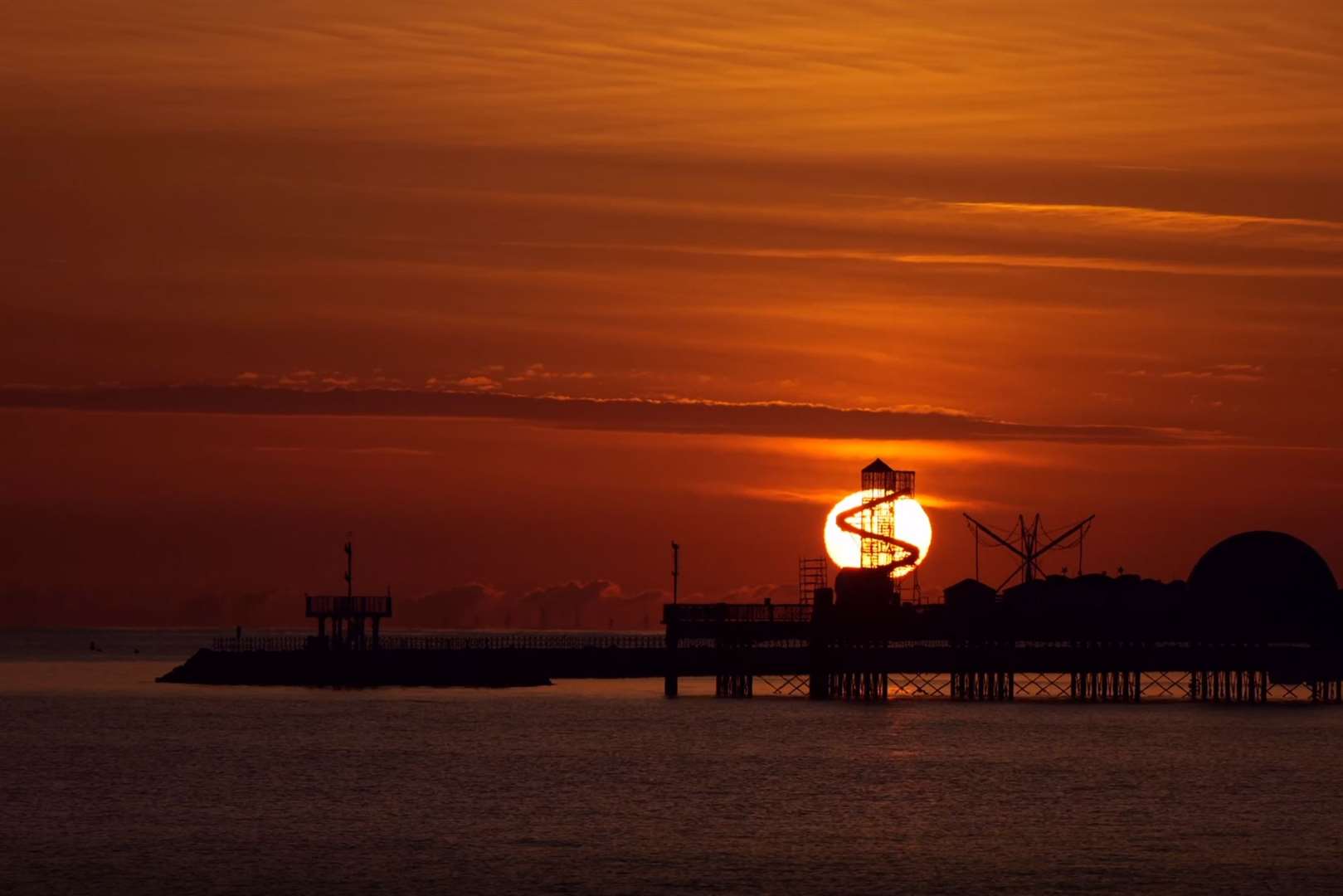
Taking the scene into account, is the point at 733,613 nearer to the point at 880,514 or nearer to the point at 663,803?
the point at 880,514

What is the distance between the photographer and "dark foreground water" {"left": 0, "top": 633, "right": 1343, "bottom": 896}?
6462 centimetres

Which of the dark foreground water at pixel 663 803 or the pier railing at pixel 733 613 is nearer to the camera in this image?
the dark foreground water at pixel 663 803

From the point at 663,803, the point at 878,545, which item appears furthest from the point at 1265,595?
the point at 663,803

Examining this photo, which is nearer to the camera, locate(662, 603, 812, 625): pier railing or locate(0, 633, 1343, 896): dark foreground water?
locate(0, 633, 1343, 896): dark foreground water

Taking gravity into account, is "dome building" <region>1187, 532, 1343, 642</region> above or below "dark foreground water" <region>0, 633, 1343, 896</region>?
above

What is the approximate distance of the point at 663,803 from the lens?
84312mm

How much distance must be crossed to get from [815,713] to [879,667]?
11146mm

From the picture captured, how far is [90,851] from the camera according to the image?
2739 inches

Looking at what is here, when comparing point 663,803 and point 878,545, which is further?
point 878,545

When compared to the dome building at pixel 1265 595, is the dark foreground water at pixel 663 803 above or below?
below

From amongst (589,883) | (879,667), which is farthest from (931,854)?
(879,667)

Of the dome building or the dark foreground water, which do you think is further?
the dome building

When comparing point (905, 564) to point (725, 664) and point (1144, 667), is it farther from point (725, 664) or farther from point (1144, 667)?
point (1144, 667)

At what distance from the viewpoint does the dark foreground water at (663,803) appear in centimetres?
6462
